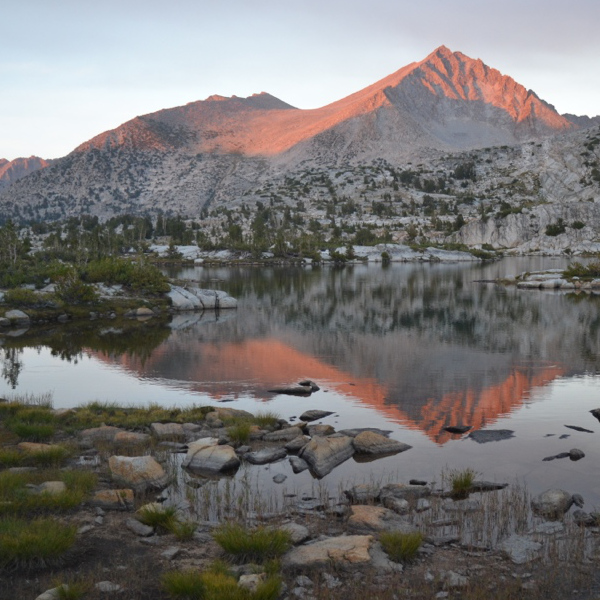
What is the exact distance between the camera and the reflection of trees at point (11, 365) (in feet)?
108

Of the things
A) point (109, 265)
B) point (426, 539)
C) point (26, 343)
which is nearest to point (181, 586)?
point (426, 539)

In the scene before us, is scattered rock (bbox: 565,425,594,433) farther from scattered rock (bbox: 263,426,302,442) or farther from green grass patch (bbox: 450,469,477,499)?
scattered rock (bbox: 263,426,302,442)

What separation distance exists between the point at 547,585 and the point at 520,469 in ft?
26.5

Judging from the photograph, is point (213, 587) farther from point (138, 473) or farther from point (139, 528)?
point (138, 473)

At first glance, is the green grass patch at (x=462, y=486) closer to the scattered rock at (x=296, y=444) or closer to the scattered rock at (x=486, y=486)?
the scattered rock at (x=486, y=486)

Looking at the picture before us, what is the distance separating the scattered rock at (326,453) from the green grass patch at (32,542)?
8.06 meters

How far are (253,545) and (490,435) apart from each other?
1318cm

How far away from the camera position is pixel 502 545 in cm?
1268

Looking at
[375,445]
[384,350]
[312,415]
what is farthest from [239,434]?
[384,350]

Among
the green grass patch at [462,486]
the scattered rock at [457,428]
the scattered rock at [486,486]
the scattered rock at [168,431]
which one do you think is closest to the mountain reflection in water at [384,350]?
the scattered rock at [457,428]

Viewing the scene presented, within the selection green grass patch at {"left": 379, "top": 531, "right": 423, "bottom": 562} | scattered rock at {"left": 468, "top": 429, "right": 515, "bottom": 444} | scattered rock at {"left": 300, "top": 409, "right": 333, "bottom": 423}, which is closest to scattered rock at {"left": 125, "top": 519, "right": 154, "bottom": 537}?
green grass patch at {"left": 379, "top": 531, "right": 423, "bottom": 562}

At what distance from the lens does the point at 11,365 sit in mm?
36625

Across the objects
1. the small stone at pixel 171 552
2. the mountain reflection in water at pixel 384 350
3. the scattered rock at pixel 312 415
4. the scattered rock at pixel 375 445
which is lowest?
the mountain reflection in water at pixel 384 350

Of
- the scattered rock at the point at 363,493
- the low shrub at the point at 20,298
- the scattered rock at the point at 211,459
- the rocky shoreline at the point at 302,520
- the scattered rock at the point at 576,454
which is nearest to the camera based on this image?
the rocky shoreline at the point at 302,520
